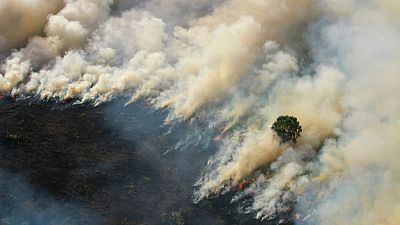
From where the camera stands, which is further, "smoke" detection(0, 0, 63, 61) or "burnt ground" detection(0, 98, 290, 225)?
"smoke" detection(0, 0, 63, 61)

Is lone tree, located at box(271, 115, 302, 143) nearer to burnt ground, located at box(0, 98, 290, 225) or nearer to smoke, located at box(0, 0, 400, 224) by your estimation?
smoke, located at box(0, 0, 400, 224)

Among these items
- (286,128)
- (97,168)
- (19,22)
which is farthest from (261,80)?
(19,22)

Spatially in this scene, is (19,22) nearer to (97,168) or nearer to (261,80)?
(97,168)

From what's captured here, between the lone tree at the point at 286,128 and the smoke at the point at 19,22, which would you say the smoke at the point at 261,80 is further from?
the smoke at the point at 19,22

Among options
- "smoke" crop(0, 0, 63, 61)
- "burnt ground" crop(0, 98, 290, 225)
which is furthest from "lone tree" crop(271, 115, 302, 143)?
"smoke" crop(0, 0, 63, 61)

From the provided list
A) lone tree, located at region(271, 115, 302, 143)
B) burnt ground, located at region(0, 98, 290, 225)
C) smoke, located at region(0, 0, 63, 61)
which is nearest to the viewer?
burnt ground, located at region(0, 98, 290, 225)

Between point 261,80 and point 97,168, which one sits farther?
point 261,80
